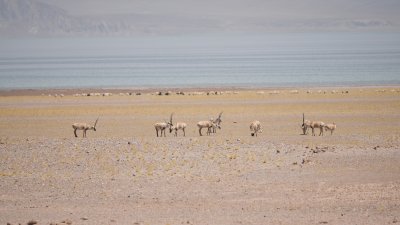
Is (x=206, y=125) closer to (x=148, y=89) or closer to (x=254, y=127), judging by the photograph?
(x=254, y=127)

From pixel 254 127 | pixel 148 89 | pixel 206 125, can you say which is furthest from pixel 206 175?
pixel 148 89

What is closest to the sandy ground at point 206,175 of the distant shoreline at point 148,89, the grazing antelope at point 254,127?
the grazing antelope at point 254,127

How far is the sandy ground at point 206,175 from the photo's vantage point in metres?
16.8

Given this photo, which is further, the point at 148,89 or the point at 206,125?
the point at 148,89

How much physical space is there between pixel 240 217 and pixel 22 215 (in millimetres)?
4810

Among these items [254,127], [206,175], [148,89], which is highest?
[148,89]

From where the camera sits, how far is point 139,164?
2298 cm

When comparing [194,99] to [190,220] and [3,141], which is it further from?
[190,220]

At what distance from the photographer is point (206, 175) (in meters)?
21.1

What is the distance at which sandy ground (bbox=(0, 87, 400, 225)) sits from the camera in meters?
16.8

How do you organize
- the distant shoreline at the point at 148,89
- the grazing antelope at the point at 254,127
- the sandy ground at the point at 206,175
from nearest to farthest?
the sandy ground at the point at 206,175 → the grazing antelope at the point at 254,127 → the distant shoreline at the point at 148,89

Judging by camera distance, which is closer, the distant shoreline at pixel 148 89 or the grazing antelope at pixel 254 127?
the grazing antelope at pixel 254 127

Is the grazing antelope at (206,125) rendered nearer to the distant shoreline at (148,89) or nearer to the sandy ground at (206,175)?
the sandy ground at (206,175)

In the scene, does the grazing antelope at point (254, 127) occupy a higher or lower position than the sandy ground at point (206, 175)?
higher
